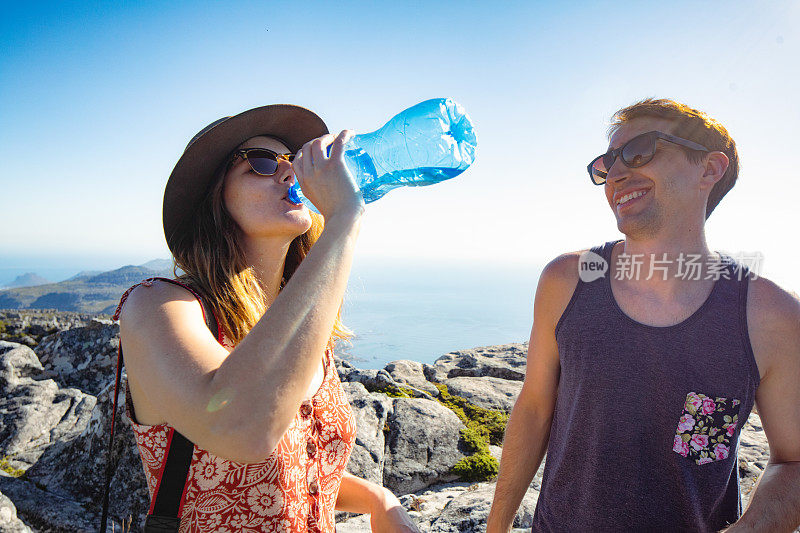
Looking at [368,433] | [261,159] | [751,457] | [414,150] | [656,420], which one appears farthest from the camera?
[368,433]

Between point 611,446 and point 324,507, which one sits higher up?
point 611,446

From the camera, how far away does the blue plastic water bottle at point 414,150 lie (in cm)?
287

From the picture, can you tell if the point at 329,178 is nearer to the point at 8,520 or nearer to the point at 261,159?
the point at 261,159

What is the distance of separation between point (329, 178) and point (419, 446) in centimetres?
531

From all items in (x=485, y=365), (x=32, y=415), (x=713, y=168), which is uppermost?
(x=713, y=168)

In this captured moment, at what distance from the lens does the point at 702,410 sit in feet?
7.39

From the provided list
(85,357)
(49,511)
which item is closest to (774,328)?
(49,511)

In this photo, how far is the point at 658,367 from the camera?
92.0 inches

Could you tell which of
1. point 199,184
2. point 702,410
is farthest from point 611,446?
point 199,184

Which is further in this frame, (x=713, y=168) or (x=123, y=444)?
(x=123, y=444)

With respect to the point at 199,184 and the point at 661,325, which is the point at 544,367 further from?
the point at 199,184

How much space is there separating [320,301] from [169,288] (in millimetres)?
800

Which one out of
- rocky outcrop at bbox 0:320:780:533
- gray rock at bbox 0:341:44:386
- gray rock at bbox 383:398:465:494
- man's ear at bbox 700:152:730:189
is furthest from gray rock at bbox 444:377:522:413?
gray rock at bbox 0:341:44:386

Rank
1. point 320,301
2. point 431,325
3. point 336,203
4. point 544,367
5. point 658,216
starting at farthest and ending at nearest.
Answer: point 431,325, point 544,367, point 658,216, point 336,203, point 320,301
